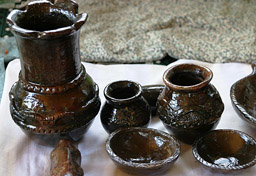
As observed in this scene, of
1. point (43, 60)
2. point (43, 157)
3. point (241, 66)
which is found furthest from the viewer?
point (241, 66)

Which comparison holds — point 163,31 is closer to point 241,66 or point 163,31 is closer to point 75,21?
point 241,66

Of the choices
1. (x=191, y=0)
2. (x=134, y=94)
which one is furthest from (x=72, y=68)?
(x=191, y=0)

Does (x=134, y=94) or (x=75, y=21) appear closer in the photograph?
A: (x=75, y=21)

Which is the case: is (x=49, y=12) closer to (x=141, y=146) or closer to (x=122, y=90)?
(x=122, y=90)

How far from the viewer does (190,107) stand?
1.12 meters

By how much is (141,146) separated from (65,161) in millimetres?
235

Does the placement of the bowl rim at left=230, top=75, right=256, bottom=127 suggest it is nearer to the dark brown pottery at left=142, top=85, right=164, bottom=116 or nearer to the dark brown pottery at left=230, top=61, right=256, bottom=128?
the dark brown pottery at left=230, top=61, right=256, bottom=128

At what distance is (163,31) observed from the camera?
6.59 ft

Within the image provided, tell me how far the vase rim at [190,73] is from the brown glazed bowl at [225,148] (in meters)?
0.15

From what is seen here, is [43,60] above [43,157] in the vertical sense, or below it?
above

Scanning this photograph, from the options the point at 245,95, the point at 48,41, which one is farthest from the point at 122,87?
the point at 245,95

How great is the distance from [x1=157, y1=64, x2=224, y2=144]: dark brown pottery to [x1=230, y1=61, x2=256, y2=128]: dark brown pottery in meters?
0.08

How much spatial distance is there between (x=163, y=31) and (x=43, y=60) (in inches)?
40.9

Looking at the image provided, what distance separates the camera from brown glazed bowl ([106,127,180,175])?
3.58ft
